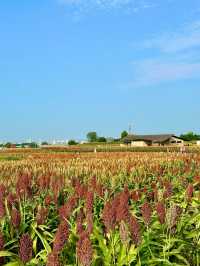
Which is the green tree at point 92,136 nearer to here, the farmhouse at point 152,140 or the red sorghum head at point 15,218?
the farmhouse at point 152,140

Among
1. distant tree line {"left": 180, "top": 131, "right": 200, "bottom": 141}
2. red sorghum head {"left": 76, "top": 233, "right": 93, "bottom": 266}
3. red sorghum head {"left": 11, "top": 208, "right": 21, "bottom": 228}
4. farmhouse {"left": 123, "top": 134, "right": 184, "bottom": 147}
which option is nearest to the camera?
red sorghum head {"left": 76, "top": 233, "right": 93, "bottom": 266}

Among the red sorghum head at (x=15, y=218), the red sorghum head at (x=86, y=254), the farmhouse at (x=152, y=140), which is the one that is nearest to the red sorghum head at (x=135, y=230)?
the red sorghum head at (x=86, y=254)

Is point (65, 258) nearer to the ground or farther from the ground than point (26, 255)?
nearer to the ground

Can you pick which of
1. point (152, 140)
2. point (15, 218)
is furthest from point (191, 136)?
point (15, 218)

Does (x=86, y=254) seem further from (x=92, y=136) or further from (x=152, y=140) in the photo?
(x=92, y=136)

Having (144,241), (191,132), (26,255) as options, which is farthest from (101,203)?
(191,132)

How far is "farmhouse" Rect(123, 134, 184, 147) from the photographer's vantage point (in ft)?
343

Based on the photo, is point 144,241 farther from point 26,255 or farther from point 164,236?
point 26,255

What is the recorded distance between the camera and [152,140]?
347ft

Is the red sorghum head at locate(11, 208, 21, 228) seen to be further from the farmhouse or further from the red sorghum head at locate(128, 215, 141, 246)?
the farmhouse

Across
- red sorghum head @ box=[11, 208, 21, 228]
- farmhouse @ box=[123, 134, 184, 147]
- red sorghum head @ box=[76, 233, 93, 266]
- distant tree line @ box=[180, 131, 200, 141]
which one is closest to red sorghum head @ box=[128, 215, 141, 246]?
red sorghum head @ box=[76, 233, 93, 266]

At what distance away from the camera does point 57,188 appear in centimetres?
652

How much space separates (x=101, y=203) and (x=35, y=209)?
975 mm

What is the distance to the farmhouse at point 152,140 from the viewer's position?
104 m
